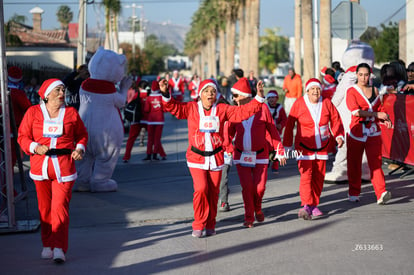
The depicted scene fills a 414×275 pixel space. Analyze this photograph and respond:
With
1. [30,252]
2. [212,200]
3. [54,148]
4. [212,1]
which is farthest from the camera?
[212,1]

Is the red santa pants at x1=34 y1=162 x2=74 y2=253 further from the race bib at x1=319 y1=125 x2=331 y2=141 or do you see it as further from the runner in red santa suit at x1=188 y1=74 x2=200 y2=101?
the runner in red santa suit at x1=188 y1=74 x2=200 y2=101

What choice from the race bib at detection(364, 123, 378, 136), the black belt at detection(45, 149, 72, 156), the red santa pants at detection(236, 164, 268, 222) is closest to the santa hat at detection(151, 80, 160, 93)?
the race bib at detection(364, 123, 378, 136)

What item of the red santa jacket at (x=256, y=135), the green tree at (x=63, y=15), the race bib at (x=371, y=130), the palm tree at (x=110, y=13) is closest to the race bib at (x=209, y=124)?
the red santa jacket at (x=256, y=135)

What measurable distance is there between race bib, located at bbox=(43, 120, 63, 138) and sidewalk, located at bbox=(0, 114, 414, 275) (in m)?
1.28

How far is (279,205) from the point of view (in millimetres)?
10312

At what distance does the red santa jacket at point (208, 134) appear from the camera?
809cm

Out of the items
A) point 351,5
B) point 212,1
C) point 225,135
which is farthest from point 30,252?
point 212,1

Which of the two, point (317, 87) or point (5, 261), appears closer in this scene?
point (5, 261)

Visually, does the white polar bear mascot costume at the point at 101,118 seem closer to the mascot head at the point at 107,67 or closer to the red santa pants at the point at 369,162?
the mascot head at the point at 107,67

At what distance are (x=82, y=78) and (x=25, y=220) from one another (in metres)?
5.00

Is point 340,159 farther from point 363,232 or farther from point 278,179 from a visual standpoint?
point 363,232

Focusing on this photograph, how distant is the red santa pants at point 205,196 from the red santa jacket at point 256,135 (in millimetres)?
683

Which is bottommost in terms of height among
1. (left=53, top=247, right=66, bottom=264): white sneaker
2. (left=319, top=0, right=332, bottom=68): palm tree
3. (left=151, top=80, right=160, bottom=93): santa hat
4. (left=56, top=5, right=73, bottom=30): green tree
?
(left=53, top=247, right=66, bottom=264): white sneaker

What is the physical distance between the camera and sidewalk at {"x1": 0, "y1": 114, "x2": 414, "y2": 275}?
6.97m
